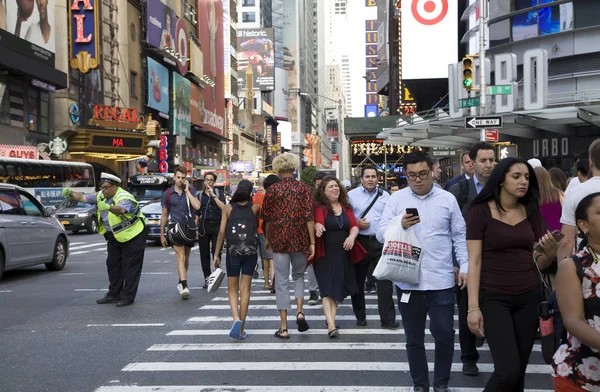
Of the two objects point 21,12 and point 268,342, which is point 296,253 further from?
point 21,12

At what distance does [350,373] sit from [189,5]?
67434 mm

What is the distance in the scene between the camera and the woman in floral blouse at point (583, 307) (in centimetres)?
324

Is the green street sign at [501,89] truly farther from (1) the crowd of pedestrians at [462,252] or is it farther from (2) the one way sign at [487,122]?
(1) the crowd of pedestrians at [462,252]

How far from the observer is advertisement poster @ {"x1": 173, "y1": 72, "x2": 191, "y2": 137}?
61.3 meters

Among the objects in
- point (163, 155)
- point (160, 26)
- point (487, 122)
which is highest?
point (160, 26)

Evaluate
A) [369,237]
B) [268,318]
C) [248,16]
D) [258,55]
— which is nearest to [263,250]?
[268,318]

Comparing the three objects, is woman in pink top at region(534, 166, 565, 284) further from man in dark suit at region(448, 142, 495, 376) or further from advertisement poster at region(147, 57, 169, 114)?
advertisement poster at region(147, 57, 169, 114)

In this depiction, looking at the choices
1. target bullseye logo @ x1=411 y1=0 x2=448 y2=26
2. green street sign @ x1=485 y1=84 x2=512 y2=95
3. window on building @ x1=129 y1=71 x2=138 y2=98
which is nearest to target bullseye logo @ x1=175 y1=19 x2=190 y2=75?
window on building @ x1=129 y1=71 x2=138 y2=98

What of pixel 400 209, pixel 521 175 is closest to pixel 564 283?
pixel 521 175

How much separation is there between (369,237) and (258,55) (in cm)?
13177

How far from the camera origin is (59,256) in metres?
15.8

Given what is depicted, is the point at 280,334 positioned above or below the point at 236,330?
below

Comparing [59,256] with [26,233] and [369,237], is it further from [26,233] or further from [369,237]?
[369,237]

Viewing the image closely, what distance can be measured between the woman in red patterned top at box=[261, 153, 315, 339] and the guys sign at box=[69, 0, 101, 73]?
36705mm
